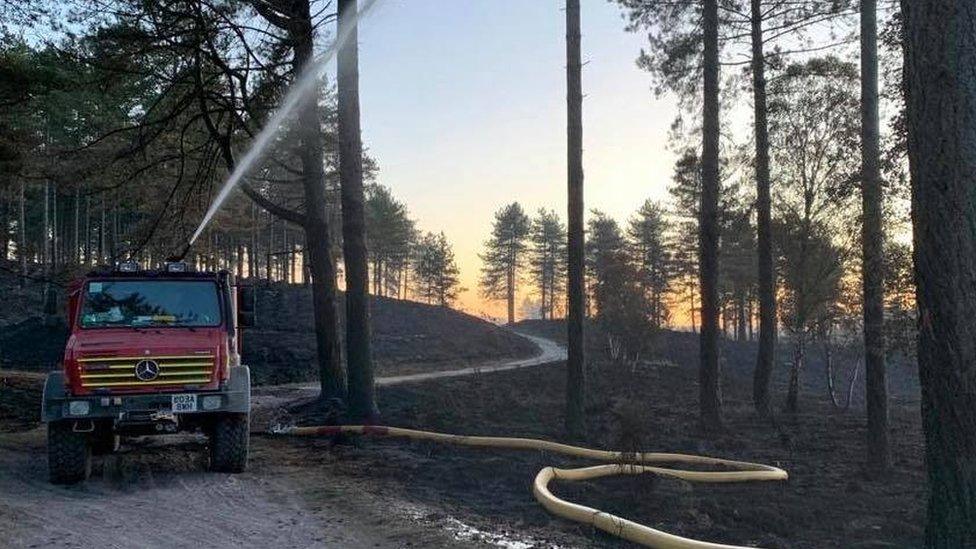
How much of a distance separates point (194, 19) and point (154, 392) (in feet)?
28.2

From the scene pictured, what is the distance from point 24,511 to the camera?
7785 millimetres

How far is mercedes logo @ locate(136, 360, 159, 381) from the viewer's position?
9.12 metres

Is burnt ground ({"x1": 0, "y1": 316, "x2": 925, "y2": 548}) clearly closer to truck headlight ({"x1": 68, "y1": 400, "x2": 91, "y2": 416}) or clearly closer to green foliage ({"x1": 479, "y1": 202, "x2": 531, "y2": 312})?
truck headlight ({"x1": 68, "y1": 400, "x2": 91, "y2": 416})

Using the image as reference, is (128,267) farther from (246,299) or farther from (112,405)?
(112,405)

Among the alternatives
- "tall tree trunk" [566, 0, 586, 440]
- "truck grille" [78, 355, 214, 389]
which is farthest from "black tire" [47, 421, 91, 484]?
"tall tree trunk" [566, 0, 586, 440]

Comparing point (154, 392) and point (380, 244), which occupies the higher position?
point (380, 244)

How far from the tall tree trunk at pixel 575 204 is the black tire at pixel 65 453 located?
26.9 feet

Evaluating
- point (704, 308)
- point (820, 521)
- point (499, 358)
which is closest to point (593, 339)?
point (499, 358)

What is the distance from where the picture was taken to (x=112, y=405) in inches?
353

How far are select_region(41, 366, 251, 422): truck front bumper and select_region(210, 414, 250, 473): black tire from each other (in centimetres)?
38

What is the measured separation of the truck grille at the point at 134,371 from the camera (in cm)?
900

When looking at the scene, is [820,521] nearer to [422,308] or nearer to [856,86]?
[856,86]

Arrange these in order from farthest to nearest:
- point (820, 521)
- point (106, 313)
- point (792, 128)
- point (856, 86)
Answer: point (792, 128)
point (856, 86)
point (106, 313)
point (820, 521)

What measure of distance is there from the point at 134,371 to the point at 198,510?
2.17m
